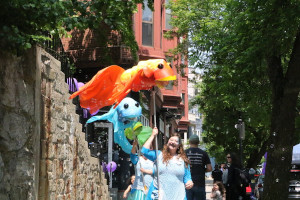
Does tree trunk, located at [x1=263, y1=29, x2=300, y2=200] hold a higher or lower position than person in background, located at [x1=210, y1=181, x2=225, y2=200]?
higher

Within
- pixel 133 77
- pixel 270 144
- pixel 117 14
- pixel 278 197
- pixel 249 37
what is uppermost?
pixel 249 37

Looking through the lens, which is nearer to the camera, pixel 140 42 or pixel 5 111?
pixel 5 111

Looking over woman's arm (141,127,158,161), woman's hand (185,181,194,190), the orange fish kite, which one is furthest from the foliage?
woman's hand (185,181,194,190)

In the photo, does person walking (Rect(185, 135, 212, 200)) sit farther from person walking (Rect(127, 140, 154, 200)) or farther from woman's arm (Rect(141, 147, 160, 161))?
woman's arm (Rect(141, 147, 160, 161))

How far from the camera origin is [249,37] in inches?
555

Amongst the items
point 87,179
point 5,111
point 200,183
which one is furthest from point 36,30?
point 200,183

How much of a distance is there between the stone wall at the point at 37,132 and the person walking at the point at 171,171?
3.92 feet

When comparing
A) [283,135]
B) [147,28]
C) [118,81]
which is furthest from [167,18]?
[118,81]

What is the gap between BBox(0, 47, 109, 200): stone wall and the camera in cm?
554

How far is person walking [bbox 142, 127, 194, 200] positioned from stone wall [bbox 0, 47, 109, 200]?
3.92 ft

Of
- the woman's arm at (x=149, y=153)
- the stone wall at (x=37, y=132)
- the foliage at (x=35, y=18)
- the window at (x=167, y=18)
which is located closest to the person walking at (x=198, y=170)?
the stone wall at (x=37, y=132)

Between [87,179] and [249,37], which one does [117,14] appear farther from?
[249,37]

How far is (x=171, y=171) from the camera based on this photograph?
7.32 m

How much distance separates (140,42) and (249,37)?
26.5ft
